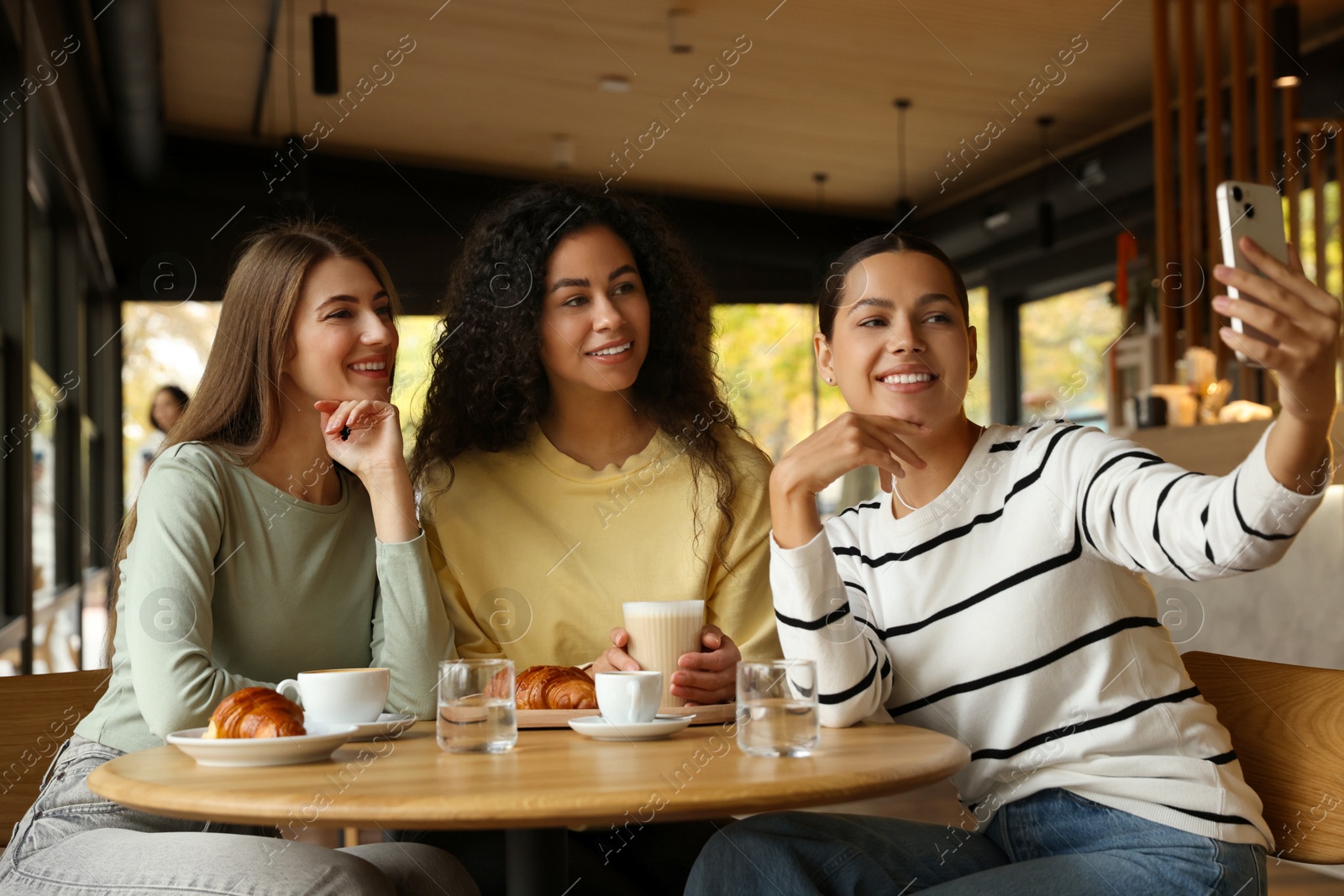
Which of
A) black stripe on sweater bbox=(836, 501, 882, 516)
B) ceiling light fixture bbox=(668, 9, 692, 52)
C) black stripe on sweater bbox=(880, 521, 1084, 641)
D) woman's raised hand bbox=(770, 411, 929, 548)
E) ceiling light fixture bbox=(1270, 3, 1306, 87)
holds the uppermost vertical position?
ceiling light fixture bbox=(668, 9, 692, 52)

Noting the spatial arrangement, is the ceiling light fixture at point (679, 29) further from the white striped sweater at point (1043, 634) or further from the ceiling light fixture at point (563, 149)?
the white striped sweater at point (1043, 634)

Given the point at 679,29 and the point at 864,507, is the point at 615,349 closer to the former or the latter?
the point at 864,507

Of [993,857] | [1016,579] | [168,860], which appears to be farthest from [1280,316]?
[168,860]

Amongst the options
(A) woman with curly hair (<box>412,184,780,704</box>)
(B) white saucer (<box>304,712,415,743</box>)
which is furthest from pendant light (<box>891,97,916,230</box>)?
(B) white saucer (<box>304,712,415,743</box>)

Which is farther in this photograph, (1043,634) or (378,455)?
(378,455)

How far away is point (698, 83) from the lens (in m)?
7.24

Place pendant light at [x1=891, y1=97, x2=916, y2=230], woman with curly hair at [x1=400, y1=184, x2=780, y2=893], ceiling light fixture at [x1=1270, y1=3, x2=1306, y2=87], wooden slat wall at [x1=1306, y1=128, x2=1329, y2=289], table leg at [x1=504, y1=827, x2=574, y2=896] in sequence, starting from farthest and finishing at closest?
pendant light at [x1=891, y1=97, x2=916, y2=230] < wooden slat wall at [x1=1306, y1=128, x2=1329, y2=289] < ceiling light fixture at [x1=1270, y1=3, x2=1306, y2=87] < woman with curly hair at [x1=400, y1=184, x2=780, y2=893] < table leg at [x1=504, y1=827, x2=574, y2=896]

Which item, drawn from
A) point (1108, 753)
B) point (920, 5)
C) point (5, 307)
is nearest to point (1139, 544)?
point (1108, 753)

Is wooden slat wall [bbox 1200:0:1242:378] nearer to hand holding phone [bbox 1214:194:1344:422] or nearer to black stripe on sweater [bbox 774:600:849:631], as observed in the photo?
black stripe on sweater [bbox 774:600:849:631]

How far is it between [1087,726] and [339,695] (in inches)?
35.9

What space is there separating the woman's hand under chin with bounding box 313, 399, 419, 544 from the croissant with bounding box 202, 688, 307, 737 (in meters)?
0.41

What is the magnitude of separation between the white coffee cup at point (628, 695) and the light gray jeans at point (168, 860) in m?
0.33

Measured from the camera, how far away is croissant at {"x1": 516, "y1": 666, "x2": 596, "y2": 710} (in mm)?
1639

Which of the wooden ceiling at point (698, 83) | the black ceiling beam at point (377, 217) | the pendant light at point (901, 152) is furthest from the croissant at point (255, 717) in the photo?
the black ceiling beam at point (377, 217)
